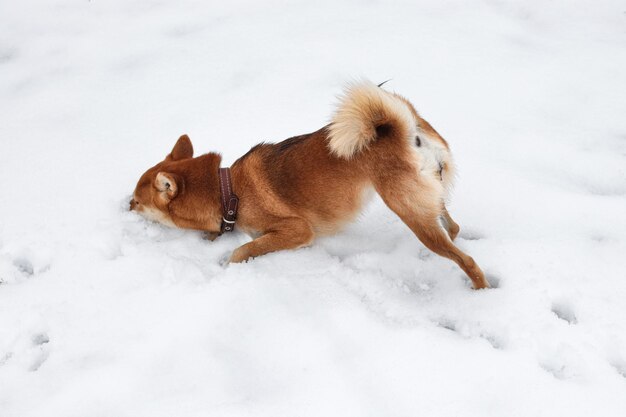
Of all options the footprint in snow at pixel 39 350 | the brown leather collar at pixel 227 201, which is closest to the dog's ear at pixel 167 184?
the brown leather collar at pixel 227 201

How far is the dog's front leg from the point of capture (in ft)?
10.5

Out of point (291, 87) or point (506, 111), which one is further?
point (291, 87)

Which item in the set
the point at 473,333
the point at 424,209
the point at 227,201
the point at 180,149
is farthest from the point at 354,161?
the point at 180,149

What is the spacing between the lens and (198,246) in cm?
341

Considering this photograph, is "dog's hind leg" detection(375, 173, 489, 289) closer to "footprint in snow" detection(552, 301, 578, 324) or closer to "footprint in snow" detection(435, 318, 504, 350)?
"footprint in snow" detection(435, 318, 504, 350)

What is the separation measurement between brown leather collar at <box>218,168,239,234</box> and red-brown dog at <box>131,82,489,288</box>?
0.05 meters

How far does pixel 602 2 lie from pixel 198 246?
5.80 metres

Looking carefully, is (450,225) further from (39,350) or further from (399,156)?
(39,350)

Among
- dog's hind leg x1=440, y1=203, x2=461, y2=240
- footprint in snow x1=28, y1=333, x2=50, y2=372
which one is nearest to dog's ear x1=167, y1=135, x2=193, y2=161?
footprint in snow x1=28, y1=333, x2=50, y2=372

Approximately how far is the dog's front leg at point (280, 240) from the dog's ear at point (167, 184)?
2.06 feet

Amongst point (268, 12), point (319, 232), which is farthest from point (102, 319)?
point (268, 12)

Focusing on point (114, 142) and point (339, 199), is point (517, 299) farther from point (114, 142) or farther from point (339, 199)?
point (114, 142)

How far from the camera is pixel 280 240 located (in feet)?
10.6

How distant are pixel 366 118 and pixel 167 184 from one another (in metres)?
1.51
